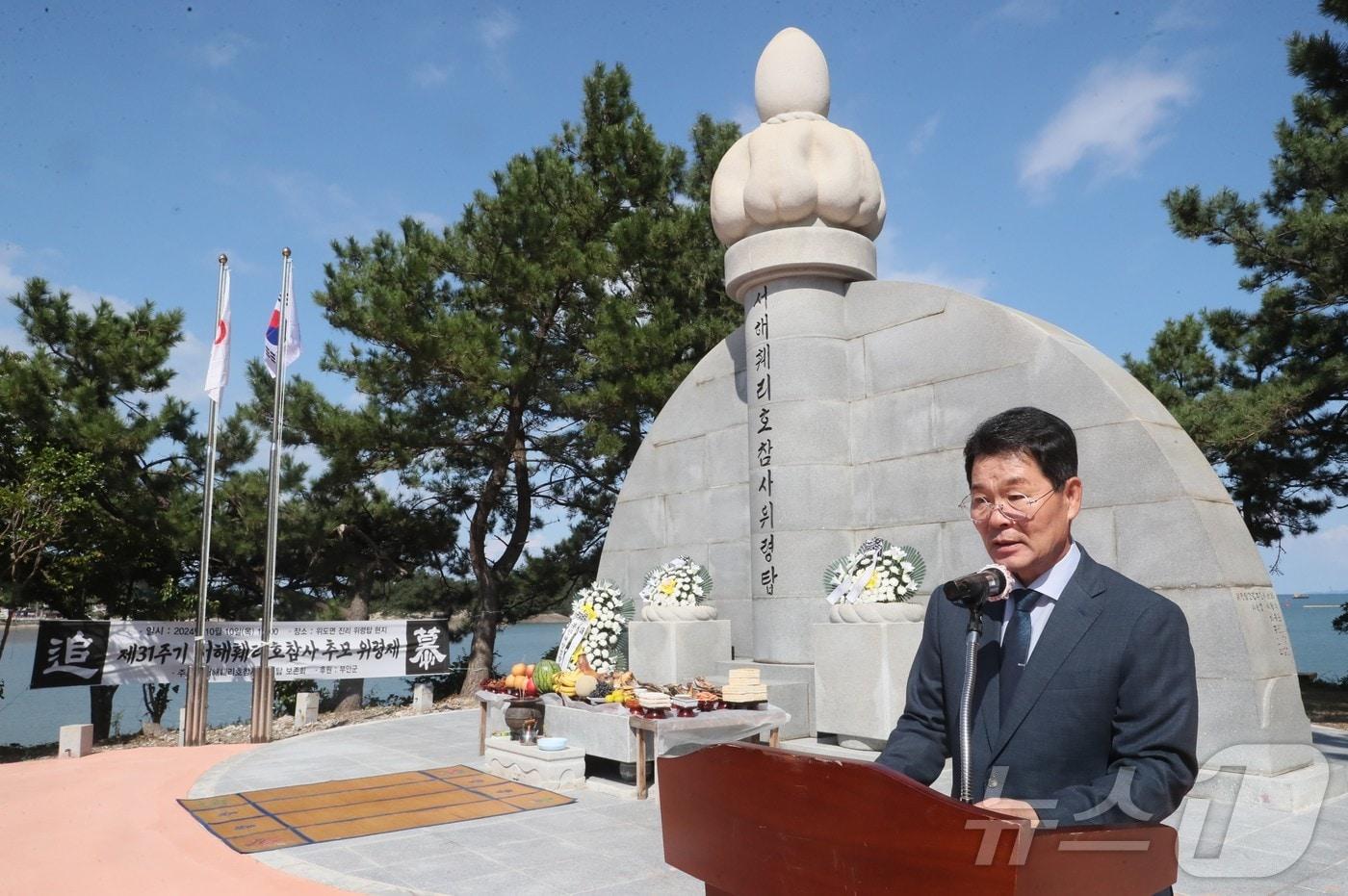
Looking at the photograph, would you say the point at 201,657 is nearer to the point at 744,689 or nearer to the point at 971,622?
the point at 744,689

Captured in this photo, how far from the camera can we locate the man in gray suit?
159 cm

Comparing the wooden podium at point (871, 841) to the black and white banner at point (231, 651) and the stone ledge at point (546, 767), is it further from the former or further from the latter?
the black and white banner at point (231, 651)

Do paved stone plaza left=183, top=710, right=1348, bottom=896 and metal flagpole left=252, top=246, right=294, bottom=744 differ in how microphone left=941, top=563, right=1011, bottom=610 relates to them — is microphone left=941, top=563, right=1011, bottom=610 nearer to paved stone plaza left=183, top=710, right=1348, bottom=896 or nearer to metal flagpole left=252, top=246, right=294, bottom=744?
paved stone plaza left=183, top=710, right=1348, bottom=896

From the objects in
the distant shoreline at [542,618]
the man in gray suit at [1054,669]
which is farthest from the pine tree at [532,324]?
the man in gray suit at [1054,669]

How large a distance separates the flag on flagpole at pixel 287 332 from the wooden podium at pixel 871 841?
36.4 ft

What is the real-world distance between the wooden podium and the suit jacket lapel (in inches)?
14.1

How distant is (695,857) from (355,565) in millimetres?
15191

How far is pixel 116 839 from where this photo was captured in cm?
578

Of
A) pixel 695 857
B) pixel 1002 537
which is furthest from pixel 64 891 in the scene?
pixel 1002 537

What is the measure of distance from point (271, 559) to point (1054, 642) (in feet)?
35.0

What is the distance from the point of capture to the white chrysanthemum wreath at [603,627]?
9758 millimetres

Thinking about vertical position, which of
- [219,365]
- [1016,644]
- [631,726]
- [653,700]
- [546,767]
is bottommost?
[546,767]

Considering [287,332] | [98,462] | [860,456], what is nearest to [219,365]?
[287,332]

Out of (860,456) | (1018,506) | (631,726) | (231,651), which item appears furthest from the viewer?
(231,651)
